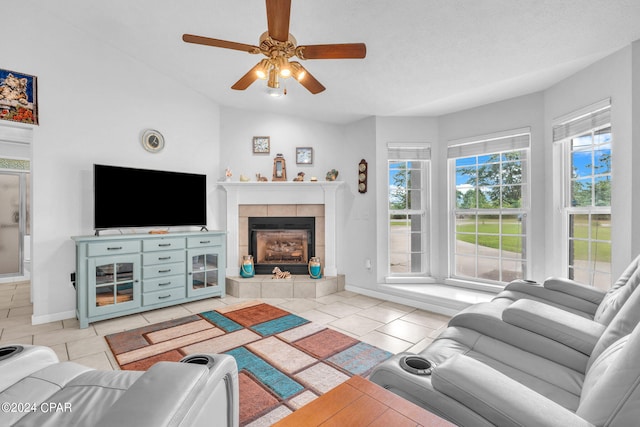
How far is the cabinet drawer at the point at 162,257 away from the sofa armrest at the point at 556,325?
3337mm

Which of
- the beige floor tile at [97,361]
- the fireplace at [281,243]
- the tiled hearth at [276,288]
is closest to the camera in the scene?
the beige floor tile at [97,361]

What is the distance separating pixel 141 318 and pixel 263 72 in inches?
114

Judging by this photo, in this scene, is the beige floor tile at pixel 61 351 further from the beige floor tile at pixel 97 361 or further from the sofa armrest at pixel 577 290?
the sofa armrest at pixel 577 290

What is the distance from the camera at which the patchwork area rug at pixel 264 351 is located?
185cm

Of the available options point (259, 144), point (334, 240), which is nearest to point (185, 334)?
point (334, 240)

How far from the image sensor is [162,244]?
3.38m

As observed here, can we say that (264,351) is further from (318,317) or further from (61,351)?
(61,351)

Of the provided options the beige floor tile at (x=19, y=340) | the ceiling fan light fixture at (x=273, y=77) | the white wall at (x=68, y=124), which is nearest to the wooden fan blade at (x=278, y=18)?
the ceiling fan light fixture at (x=273, y=77)

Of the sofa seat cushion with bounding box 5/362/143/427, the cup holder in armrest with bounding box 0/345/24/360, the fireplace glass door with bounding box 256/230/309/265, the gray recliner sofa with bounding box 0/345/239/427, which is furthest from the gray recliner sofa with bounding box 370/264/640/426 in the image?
the fireplace glass door with bounding box 256/230/309/265

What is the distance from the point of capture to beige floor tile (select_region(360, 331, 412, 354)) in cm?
251

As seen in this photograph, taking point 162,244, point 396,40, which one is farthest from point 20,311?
point 396,40

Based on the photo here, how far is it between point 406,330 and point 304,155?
2805 mm

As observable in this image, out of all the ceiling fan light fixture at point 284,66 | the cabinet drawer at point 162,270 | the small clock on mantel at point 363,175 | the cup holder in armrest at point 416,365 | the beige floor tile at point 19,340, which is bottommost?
the beige floor tile at point 19,340

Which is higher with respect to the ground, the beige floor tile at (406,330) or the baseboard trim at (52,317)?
the baseboard trim at (52,317)
